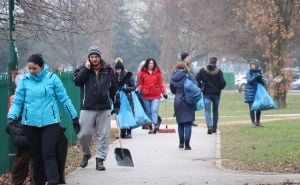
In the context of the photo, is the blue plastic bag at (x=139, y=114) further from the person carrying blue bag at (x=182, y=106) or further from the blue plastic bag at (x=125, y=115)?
the person carrying blue bag at (x=182, y=106)

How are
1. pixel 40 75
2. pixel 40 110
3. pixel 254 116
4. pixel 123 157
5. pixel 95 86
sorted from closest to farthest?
pixel 40 110 < pixel 40 75 < pixel 95 86 < pixel 123 157 < pixel 254 116

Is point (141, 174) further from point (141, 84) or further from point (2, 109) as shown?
point (141, 84)

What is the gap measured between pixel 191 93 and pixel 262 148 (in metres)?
1.76

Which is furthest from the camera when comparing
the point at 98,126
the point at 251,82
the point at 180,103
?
the point at 251,82

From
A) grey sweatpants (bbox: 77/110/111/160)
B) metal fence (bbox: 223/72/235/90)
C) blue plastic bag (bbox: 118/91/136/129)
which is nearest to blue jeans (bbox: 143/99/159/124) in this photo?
blue plastic bag (bbox: 118/91/136/129)

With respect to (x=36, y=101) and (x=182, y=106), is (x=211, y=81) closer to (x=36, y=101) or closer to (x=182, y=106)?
(x=182, y=106)

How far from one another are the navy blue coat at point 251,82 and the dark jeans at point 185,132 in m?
5.04

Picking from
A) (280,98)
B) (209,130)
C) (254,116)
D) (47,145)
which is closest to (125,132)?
(209,130)

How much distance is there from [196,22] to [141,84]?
101 feet

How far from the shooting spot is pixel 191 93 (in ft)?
47.3

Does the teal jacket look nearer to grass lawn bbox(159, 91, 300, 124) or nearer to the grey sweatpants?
the grey sweatpants

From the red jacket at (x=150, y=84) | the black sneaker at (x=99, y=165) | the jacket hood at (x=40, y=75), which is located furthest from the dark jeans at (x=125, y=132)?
the jacket hood at (x=40, y=75)

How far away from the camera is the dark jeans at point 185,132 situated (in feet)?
47.5

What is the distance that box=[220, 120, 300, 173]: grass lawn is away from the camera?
1201 cm
